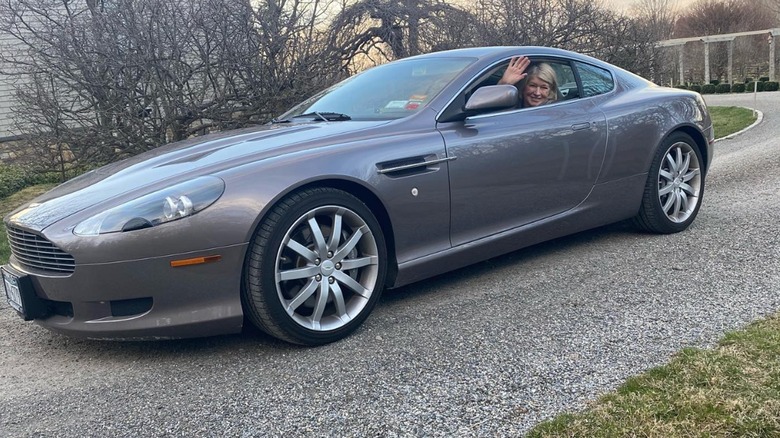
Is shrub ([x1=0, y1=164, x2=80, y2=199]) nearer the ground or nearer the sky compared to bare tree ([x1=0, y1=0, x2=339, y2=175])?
nearer the ground

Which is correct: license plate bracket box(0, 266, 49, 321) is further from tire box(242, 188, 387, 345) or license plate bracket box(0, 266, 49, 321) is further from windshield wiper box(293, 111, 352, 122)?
windshield wiper box(293, 111, 352, 122)

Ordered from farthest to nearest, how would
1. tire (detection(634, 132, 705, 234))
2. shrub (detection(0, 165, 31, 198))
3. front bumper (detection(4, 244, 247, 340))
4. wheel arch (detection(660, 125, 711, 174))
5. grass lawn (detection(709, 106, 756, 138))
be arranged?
1. grass lawn (detection(709, 106, 756, 138))
2. shrub (detection(0, 165, 31, 198))
3. wheel arch (detection(660, 125, 711, 174))
4. tire (detection(634, 132, 705, 234))
5. front bumper (detection(4, 244, 247, 340))

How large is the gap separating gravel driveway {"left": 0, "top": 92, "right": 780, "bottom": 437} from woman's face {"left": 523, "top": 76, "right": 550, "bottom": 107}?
1069 millimetres

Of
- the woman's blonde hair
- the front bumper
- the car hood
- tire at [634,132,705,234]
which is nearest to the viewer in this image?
the front bumper

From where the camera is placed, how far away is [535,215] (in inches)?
162

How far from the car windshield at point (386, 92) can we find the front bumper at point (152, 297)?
1.46 meters

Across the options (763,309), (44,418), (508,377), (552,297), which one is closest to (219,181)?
(44,418)

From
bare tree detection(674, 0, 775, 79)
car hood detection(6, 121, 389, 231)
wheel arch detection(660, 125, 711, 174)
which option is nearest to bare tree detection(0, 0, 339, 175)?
car hood detection(6, 121, 389, 231)

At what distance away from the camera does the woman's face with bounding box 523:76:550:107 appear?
4293 millimetres

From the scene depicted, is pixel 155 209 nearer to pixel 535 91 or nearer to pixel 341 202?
pixel 341 202

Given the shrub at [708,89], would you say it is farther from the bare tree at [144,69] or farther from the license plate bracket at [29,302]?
the license plate bracket at [29,302]

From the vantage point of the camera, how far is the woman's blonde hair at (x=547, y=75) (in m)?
4.38

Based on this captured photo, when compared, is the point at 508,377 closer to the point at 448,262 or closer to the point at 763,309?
the point at 448,262

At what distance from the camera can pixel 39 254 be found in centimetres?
305
